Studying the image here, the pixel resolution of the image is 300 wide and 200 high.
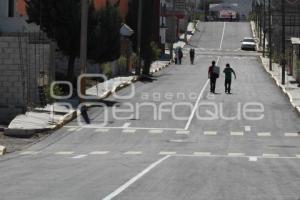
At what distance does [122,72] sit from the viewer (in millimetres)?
56438

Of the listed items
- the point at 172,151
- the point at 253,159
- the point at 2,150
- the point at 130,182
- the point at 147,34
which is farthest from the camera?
the point at 147,34

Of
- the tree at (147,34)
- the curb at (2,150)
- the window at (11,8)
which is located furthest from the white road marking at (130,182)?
the tree at (147,34)

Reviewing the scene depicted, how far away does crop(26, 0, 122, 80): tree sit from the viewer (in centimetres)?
3997

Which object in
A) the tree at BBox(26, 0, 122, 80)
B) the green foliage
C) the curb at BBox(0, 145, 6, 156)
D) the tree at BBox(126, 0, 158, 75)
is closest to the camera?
the curb at BBox(0, 145, 6, 156)

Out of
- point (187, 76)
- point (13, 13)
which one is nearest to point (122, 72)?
point (187, 76)

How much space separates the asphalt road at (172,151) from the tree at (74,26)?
2811mm

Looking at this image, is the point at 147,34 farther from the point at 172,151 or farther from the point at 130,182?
the point at 130,182

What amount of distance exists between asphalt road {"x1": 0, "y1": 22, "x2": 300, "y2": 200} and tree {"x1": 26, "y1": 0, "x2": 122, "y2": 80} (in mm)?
2811

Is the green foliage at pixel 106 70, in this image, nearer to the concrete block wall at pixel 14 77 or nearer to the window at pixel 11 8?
the window at pixel 11 8

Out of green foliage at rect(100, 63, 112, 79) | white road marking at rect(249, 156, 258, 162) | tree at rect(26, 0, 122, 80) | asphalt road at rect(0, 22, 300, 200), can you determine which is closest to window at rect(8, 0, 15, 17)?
tree at rect(26, 0, 122, 80)

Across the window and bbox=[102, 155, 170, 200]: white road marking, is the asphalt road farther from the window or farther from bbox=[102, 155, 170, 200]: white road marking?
the window

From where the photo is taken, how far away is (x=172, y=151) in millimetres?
22781

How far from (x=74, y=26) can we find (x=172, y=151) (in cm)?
1845

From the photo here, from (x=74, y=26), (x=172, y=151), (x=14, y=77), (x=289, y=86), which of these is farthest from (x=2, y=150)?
(x=289, y=86)
